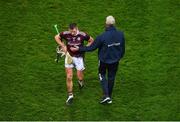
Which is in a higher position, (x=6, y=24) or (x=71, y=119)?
Result: (x=6, y=24)

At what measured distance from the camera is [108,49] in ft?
46.1

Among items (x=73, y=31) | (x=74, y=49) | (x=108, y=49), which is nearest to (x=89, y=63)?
(x=74, y=49)

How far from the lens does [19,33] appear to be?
18.1 meters

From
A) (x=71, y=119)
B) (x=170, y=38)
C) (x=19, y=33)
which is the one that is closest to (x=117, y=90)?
(x=71, y=119)

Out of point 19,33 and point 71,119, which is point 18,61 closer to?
point 19,33

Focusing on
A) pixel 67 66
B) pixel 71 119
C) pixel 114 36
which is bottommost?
pixel 71 119

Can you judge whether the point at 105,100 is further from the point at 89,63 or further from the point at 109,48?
the point at 89,63

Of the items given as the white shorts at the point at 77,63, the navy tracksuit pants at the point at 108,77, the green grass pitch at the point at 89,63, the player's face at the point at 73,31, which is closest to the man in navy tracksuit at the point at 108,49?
the navy tracksuit pants at the point at 108,77

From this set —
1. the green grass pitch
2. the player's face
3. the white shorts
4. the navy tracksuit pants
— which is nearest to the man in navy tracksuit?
the navy tracksuit pants

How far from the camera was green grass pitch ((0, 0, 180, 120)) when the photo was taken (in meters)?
14.6

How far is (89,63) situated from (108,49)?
2.81 m

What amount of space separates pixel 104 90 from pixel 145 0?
620cm

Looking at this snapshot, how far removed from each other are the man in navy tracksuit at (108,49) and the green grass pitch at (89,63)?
0.77 metres

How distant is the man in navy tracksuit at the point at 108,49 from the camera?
13953 mm
